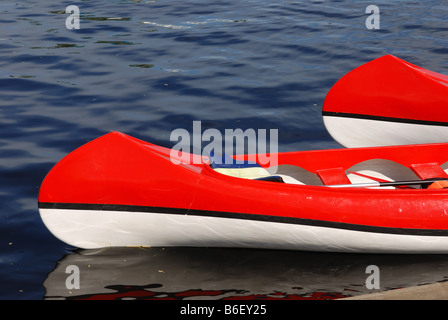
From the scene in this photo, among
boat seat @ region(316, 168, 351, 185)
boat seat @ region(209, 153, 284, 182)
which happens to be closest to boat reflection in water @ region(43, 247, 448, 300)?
boat seat @ region(209, 153, 284, 182)

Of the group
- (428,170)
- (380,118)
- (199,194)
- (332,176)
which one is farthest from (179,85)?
(199,194)

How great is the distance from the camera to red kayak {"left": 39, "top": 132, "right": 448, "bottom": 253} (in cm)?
480

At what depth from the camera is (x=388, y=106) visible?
22.2 ft

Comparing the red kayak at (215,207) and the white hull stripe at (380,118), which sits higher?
the white hull stripe at (380,118)

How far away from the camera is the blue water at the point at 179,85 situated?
192 inches

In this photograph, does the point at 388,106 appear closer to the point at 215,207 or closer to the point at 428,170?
the point at 428,170

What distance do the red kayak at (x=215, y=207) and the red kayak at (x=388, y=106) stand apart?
190 centimetres

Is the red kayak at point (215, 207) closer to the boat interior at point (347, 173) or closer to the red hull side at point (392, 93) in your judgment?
the boat interior at point (347, 173)

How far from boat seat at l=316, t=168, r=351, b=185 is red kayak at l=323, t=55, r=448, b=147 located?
4.50 ft

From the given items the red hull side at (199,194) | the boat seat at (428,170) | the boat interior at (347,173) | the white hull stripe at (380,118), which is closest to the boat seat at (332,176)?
the boat interior at (347,173)

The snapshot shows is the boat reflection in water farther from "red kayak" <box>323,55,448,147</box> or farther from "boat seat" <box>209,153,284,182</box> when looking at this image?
"red kayak" <box>323,55,448,147</box>

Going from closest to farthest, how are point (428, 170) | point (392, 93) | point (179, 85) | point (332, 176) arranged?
1. point (332, 176)
2. point (428, 170)
3. point (392, 93)
4. point (179, 85)

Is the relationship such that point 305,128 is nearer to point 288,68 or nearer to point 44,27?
point 288,68

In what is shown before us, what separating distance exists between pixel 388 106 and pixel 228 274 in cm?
288
